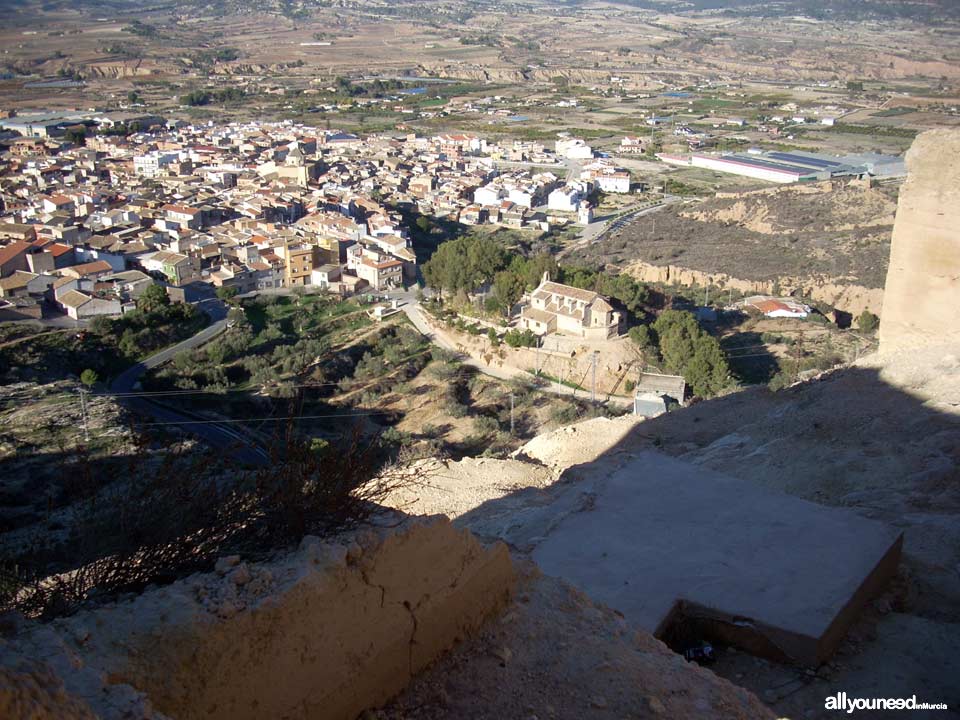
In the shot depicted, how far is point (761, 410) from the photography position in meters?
12.4

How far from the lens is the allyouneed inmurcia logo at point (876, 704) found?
510 centimetres

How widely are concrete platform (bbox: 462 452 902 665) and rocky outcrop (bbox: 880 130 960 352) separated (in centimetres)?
505

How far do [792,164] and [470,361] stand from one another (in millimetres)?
30478

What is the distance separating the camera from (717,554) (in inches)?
259

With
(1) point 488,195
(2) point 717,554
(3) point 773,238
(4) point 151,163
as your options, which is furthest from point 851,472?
(4) point 151,163

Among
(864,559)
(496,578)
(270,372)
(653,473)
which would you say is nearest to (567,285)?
(270,372)

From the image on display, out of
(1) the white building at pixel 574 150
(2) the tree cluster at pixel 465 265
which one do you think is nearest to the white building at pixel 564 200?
(1) the white building at pixel 574 150

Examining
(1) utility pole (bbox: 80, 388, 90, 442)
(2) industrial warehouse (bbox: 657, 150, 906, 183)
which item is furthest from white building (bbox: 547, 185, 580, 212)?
(1) utility pole (bbox: 80, 388, 90, 442)

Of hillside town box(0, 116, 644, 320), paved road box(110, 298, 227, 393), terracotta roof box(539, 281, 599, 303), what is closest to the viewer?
paved road box(110, 298, 227, 393)

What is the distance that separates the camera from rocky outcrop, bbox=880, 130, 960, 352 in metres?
10.9

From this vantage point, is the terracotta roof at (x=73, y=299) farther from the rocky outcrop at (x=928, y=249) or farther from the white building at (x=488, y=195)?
the white building at (x=488, y=195)

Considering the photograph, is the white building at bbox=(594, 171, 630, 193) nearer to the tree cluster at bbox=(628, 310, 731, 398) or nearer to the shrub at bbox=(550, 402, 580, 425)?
the tree cluster at bbox=(628, 310, 731, 398)

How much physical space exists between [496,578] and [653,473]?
378 cm

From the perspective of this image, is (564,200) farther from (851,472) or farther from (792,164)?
(851,472)
